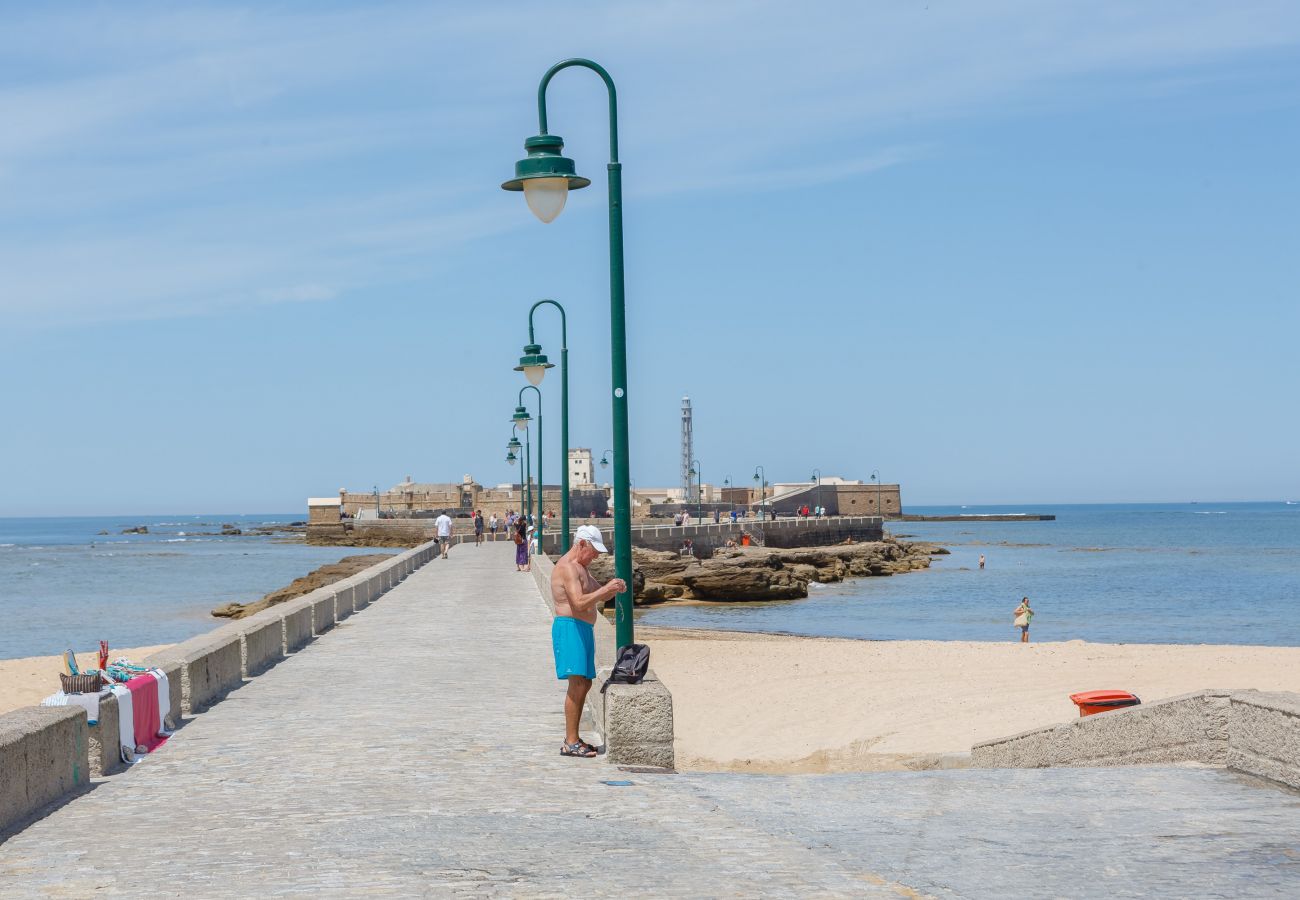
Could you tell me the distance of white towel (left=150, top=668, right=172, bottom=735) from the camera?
35.2 ft

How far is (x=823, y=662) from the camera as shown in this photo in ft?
90.8

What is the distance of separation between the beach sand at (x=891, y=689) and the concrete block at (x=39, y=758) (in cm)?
847

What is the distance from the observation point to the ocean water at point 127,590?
40.9 metres

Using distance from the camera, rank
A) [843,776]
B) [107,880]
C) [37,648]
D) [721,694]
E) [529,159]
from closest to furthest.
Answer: [107,880], [843,776], [529,159], [721,694], [37,648]

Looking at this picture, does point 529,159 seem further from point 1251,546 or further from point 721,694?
point 1251,546

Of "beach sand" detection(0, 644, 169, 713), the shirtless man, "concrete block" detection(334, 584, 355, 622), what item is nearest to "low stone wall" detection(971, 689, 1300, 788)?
the shirtless man

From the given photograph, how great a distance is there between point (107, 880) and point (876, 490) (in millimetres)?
136548

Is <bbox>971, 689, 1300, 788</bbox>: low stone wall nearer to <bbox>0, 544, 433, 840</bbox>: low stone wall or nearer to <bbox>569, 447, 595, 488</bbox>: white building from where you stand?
<bbox>0, 544, 433, 840</bbox>: low stone wall

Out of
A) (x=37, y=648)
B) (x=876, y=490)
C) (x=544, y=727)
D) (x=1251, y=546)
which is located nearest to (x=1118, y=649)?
(x=544, y=727)

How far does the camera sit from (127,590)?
6247 centimetres

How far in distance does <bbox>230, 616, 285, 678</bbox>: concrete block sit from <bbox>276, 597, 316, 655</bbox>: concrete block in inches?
7.2

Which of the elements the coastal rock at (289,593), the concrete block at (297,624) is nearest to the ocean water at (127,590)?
the coastal rock at (289,593)

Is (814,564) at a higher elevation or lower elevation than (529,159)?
lower

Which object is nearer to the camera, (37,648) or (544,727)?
(544,727)
